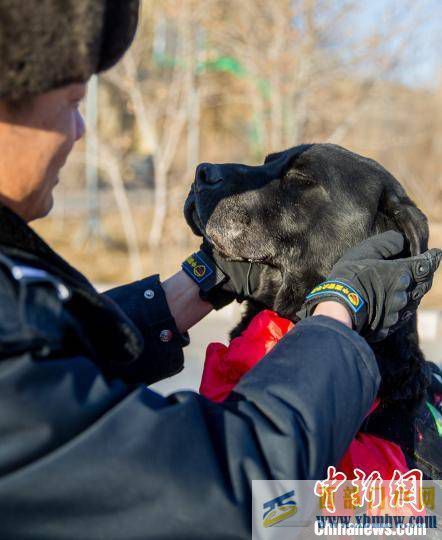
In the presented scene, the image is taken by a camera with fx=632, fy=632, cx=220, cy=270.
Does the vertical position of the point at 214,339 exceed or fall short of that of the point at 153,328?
it exceeds it

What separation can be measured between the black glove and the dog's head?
0.15 feet

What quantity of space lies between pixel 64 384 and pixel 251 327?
3.36ft

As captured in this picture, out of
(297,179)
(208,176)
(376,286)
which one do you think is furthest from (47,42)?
(297,179)

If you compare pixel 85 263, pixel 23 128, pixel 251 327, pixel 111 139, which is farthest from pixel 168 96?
pixel 23 128

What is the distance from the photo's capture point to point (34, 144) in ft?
4.05

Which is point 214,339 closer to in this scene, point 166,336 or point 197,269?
point 197,269

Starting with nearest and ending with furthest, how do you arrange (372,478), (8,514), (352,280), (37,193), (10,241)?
(8,514) → (10,241) → (37,193) → (352,280) → (372,478)

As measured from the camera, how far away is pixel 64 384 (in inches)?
43.2

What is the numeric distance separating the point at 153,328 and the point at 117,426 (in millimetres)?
957

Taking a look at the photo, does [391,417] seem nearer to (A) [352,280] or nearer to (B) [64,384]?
(A) [352,280]

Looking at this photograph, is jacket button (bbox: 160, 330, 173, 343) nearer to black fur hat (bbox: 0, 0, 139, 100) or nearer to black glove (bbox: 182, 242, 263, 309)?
black glove (bbox: 182, 242, 263, 309)

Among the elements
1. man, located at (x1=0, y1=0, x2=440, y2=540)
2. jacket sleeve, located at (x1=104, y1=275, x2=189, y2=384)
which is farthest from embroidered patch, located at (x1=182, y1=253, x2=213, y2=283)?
man, located at (x1=0, y1=0, x2=440, y2=540)

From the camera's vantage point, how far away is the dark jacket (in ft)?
3.49

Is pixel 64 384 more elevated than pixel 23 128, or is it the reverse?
pixel 23 128
